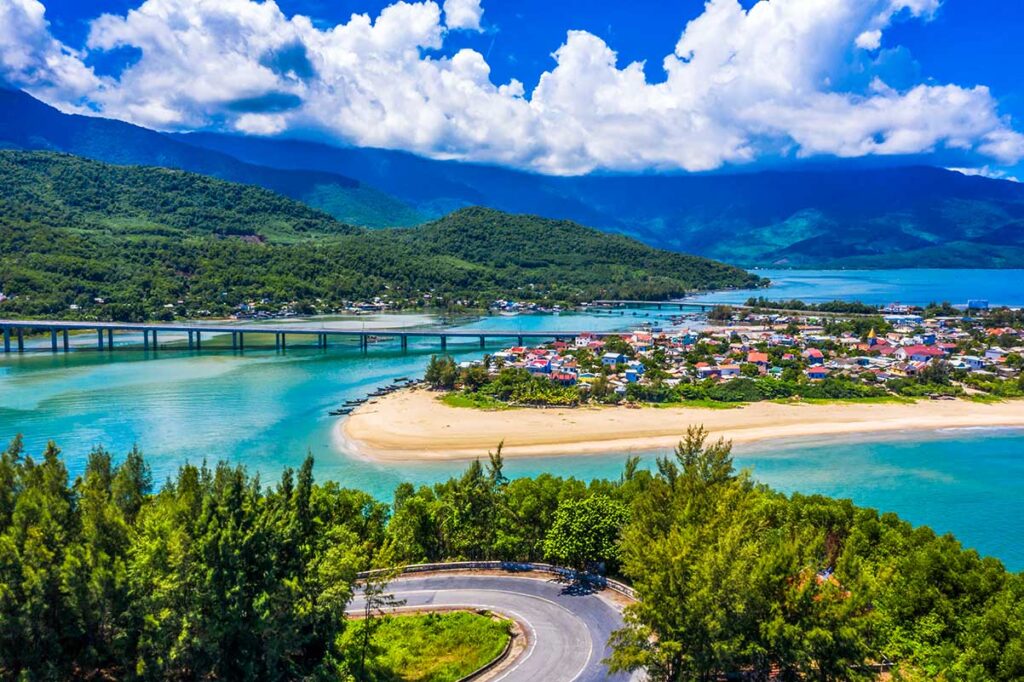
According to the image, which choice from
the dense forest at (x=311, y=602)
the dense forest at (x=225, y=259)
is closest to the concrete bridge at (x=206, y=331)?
the dense forest at (x=225, y=259)

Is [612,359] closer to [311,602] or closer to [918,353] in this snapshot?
[918,353]

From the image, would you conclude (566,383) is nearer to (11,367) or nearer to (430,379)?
(430,379)

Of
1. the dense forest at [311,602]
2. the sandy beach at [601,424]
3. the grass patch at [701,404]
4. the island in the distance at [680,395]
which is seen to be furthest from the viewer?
the grass patch at [701,404]

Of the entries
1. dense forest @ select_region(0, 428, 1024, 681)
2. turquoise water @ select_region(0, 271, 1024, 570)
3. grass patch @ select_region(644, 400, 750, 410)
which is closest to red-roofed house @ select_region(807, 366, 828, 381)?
grass patch @ select_region(644, 400, 750, 410)

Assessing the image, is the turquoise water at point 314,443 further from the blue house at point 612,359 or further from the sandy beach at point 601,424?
the blue house at point 612,359

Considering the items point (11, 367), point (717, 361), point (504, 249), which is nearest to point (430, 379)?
point (717, 361)

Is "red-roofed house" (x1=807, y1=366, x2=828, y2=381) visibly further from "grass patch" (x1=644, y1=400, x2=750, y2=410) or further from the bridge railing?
the bridge railing

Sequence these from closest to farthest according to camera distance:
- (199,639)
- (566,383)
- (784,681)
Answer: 1. (199,639)
2. (784,681)
3. (566,383)
